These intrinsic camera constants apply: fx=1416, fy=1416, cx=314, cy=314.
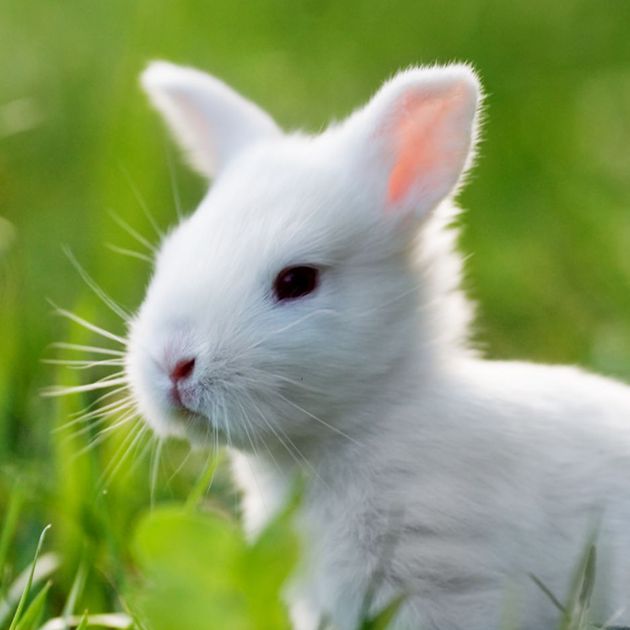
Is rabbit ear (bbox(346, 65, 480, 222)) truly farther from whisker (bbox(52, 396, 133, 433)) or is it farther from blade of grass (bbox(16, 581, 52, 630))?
blade of grass (bbox(16, 581, 52, 630))

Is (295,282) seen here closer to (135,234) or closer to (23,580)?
(135,234)

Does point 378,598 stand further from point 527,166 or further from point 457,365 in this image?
point 527,166

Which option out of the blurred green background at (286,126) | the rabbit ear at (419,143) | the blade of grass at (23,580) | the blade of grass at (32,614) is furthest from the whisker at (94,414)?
the rabbit ear at (419,143)

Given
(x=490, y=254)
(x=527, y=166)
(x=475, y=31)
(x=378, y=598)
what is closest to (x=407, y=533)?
(x=378, y=598)

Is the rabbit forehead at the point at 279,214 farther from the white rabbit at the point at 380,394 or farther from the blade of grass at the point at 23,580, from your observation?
the blade of grass at the point at 23,580

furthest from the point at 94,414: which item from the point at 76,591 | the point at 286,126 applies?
the point at 286,126
